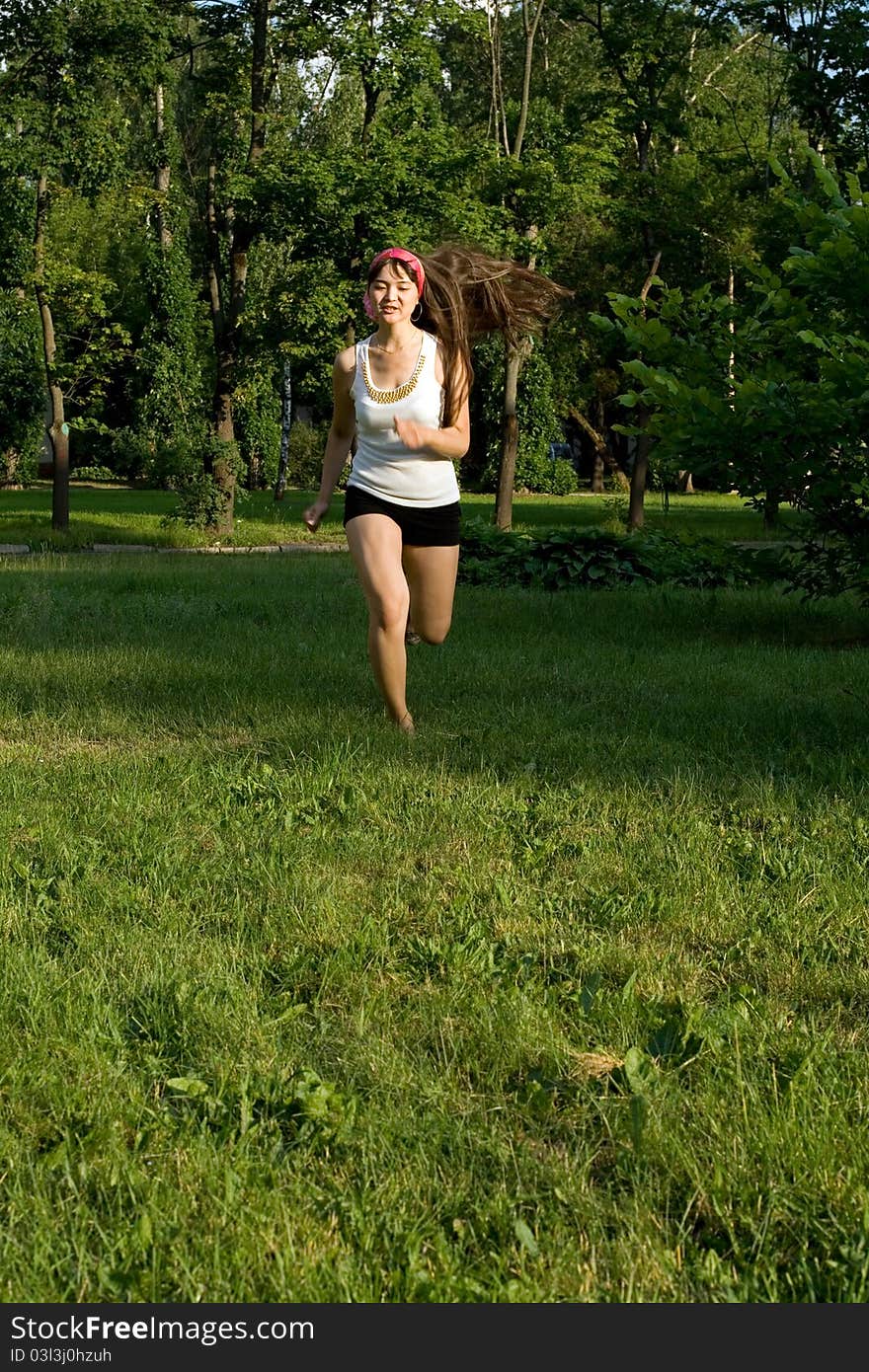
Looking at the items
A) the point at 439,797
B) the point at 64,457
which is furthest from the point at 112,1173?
the point at 64,457

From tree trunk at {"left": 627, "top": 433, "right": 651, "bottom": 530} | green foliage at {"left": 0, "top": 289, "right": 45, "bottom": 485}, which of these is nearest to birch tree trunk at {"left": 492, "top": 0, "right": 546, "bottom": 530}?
tree trunk at {"left": 627, "top": 433, "right": 651, "bottom": 530}

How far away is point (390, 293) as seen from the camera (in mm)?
7152

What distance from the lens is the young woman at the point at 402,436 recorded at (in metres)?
7.07

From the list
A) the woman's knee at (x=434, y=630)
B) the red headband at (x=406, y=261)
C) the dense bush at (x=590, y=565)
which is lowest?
the dense bush at (x=590, y=565)

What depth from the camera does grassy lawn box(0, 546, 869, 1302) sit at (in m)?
2.56

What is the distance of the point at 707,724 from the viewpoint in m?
7.22

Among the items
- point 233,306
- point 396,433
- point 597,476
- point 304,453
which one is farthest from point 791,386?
point 597,476

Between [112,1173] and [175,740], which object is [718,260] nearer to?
[175,740]

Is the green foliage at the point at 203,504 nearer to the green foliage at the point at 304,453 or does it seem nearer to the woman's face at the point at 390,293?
the woman's face at the point at 390,293

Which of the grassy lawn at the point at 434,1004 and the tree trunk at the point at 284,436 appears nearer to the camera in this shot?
the grassy lawn at the point at 434,1004

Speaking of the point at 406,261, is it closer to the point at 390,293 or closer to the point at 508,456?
the point at 390,293

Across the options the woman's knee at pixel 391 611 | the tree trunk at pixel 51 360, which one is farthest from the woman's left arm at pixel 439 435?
the tree trunk at pixel 51 360

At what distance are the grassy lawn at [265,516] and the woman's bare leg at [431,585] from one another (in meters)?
9.11

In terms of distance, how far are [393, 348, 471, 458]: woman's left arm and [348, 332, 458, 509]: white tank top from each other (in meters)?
0.07
